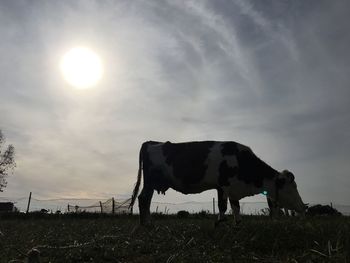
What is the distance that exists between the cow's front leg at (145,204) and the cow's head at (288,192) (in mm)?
4445

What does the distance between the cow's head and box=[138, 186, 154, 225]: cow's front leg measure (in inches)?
175

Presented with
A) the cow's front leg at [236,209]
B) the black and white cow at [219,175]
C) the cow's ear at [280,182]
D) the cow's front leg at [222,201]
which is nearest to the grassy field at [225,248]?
the cow's front leg at [236,209]

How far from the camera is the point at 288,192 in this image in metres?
13.4

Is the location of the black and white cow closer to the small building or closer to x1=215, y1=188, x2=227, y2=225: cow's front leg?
x1=215, y1=188, x2=227, y2=225: cow's front leg

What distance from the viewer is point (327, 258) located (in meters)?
6.11

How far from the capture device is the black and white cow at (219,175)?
13.4 meters

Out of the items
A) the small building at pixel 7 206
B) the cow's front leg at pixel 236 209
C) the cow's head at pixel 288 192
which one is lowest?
the cow's front leg at pixel 236 209

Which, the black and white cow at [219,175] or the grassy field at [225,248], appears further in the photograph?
the black and white cow at [219,175]

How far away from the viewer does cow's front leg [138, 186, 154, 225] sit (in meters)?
14.4

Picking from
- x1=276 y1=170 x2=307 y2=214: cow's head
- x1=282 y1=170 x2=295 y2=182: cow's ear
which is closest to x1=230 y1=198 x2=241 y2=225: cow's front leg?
x1=276 y1=170 x2=307 y2=214: cow's head

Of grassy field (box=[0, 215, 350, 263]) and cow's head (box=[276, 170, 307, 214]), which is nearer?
grassy field (box=[0, 215, 350, 263])

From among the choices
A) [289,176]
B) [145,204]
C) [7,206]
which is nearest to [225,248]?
[289,176]

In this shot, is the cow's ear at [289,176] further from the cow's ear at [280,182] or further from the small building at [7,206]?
the small building at [7,206]

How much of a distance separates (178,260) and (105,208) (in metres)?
38.8
